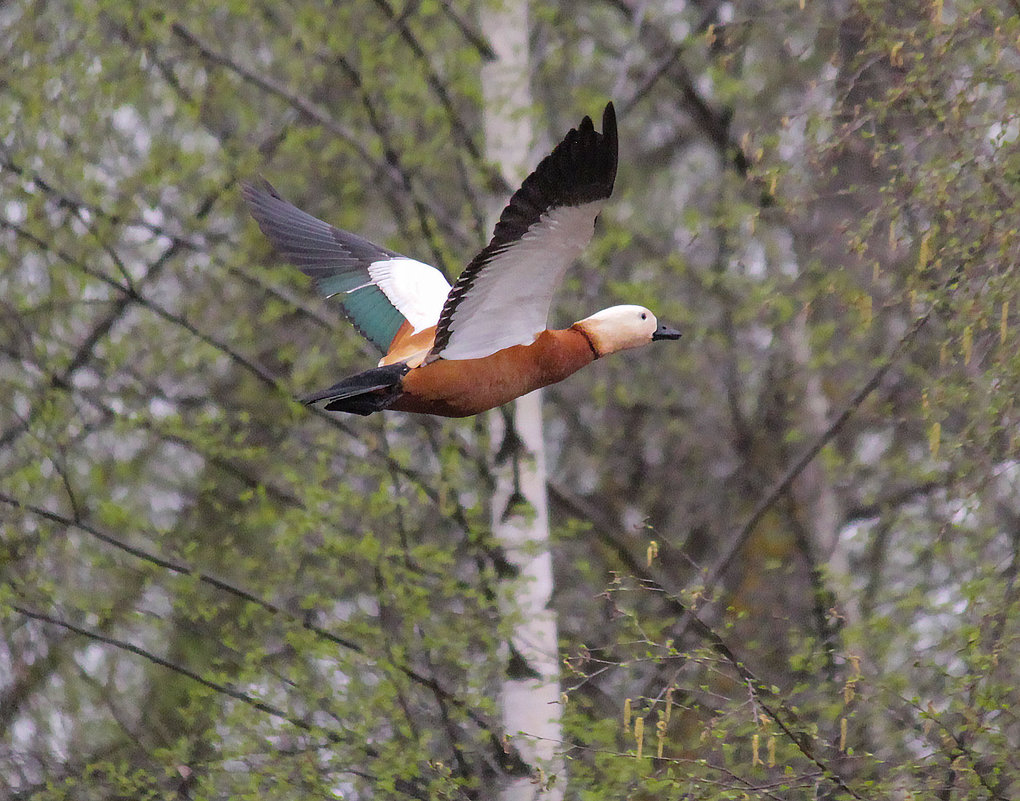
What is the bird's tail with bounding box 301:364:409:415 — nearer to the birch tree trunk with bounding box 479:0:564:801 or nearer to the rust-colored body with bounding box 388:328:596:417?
the rust-colored body with bounding box 388:328:596:417

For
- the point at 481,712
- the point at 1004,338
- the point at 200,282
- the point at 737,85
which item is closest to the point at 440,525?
the point at 200,282

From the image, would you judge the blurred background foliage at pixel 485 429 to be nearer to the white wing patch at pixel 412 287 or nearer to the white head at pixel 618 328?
the white wing patch at pixel 412 287

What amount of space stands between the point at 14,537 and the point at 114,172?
1.96m

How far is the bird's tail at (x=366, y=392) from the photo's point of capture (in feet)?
13.9

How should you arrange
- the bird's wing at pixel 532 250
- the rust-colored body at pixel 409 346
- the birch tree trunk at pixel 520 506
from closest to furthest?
the bird's wing at pixel 532 250
the rust-colored body at pixel 409 346
the birch tree trunk at pixel 520 506

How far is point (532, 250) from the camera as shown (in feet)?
13.5

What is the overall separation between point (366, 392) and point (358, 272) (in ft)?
4.45

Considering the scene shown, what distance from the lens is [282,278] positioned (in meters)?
6.74

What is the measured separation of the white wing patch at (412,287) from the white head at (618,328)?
777 mm

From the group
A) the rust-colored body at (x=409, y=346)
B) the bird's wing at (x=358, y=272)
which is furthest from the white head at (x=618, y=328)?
the bird's wing at (x=358, y=272)

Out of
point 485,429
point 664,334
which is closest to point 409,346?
point 664,334

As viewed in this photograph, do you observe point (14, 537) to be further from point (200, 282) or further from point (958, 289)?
point (958, 289)

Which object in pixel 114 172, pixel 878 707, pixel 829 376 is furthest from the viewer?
pixel 829 376

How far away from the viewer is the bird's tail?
4242 mm
